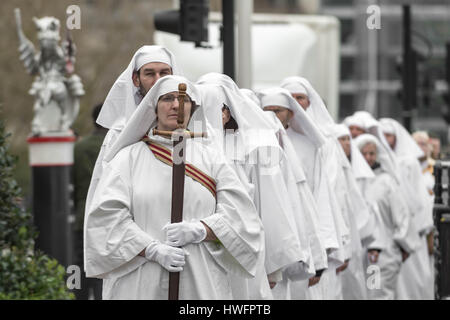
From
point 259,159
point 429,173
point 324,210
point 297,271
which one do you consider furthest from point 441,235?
point 429,173

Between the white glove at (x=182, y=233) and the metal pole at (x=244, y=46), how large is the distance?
5696mm

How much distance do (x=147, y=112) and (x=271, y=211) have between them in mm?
1665

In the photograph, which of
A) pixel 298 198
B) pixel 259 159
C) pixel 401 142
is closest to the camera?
pixel 259 159

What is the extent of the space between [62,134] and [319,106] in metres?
4.14

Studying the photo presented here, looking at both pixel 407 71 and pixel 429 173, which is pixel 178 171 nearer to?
pixel 429 173

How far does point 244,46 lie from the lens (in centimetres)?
1324

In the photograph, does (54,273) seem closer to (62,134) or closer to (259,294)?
(259,294)

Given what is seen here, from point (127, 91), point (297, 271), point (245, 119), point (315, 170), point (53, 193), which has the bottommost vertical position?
point (297, 271)

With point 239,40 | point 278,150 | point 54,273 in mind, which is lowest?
point 54,273

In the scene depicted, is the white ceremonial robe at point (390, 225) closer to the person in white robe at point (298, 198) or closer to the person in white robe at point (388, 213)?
the person in white robe at point (388, 213)

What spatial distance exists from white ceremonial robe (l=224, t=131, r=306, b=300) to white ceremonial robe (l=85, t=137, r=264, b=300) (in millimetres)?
1298

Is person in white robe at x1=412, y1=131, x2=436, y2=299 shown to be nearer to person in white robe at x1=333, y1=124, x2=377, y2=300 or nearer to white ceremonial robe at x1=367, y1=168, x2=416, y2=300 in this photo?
white ceremonial robe at x1=367, y1=168, x2=416, y2=300

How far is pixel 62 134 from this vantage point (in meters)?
15.1

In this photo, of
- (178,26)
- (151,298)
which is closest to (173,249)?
(151,298)
